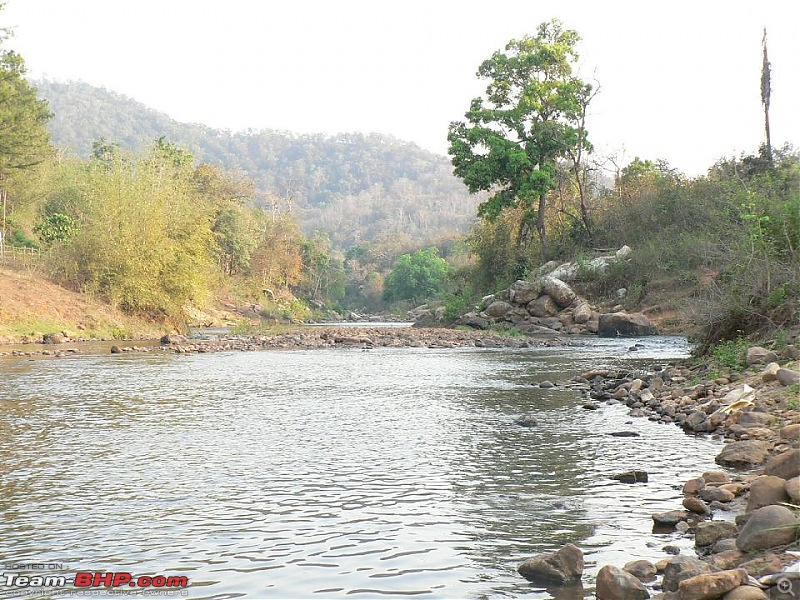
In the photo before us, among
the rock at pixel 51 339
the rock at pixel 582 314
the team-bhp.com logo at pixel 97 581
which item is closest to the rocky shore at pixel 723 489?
the team-bhp.com logo at pixel 97 581

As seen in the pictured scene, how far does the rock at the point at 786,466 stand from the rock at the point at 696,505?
0.53 meters

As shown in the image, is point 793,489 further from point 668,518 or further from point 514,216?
point 514,216

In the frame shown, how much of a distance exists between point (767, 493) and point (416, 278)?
81151mm

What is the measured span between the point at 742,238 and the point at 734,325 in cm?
175

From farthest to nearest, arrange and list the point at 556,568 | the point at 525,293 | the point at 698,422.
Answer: the point at 525,293, the point at 698,422, the point at 556,568

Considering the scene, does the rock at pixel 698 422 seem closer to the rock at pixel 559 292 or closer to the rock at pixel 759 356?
the rock at pixel 759 356

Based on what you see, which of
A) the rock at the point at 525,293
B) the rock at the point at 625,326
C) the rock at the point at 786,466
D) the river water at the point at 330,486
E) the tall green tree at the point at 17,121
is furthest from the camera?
the tall green tree at the point at 17,121

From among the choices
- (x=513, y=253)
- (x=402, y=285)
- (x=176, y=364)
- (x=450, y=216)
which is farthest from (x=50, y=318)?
(x=450, y=216)

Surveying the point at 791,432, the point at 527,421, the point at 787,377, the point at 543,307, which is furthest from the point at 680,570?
the point at 543,307

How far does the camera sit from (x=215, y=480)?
7.07m

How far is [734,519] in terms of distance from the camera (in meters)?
5.25

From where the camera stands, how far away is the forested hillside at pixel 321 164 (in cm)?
13112

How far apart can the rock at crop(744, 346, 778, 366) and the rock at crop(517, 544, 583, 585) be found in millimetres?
8180

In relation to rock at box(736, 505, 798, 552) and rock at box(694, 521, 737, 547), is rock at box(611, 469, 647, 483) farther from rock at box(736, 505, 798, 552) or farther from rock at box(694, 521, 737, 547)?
rock at box(736, 505, 798, 552)
